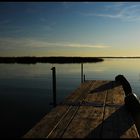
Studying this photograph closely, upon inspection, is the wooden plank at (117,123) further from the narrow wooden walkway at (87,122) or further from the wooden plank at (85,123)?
the wooden plank at (85,123)

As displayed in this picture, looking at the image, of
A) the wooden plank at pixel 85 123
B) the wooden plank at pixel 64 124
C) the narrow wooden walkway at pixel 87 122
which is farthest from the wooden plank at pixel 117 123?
the wooden plank at pixel 64 124

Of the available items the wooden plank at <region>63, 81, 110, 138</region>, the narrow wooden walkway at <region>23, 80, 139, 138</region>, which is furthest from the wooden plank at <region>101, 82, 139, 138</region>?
the wooden plank at <region>63, 81, 110, 138</region>

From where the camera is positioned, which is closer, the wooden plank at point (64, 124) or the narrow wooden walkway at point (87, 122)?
the wooden plank at point (64, 124)

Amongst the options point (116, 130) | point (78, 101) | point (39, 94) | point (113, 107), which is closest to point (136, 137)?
point (116, 130)

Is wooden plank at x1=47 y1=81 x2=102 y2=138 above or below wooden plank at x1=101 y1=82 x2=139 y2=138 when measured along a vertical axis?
above

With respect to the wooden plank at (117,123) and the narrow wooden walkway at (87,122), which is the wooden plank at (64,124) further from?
the wooden plank at (117,123)

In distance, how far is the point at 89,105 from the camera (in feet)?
29.1

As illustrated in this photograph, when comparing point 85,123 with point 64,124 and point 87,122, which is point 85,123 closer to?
point 87,122

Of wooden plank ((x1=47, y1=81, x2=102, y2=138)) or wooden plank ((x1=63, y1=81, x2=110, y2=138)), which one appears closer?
wooden plank ((x1=47, y1=81, x2=102, y2=138))

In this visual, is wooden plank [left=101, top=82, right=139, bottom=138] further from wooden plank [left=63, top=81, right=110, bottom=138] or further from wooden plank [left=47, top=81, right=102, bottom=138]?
wooden plank [left=47, top=81, right=102, bottom=138]

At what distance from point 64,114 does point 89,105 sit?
161 centimetres

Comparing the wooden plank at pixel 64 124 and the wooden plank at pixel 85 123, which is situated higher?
the wooden plank at pixel 64 124

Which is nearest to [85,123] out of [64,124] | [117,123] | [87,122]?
[87,122]

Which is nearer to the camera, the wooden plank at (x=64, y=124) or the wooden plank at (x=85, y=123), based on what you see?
the wooden plank at (x=64, y=124)
